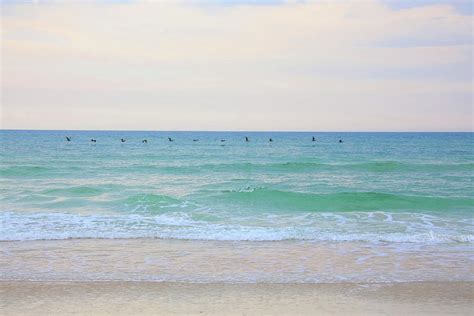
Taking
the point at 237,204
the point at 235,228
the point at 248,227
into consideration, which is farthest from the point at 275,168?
the point at 235,228

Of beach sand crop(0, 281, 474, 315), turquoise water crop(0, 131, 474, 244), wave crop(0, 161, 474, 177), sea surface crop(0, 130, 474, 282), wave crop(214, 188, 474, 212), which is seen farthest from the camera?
wave crop(0, 161, 474, 177)

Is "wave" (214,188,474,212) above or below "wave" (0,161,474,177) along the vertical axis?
below

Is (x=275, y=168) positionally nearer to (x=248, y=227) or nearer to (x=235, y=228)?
(x=248, y=227)

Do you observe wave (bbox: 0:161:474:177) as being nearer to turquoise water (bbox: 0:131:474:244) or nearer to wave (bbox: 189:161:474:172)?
wave (bbox: 189:161:474:172)

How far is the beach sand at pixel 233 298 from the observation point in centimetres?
621

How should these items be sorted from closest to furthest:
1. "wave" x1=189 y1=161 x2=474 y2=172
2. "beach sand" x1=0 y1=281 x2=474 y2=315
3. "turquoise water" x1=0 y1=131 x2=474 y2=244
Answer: "beach sand" x1=0 y1=281 x2=474 y2=315 < "turquoise water" x1=0 y1=131 x2=474 y2=244 < "wave" x1=189 y1=161 x2=474 y2=172

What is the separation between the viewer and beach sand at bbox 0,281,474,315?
20.4 feet

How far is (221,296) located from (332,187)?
15273 mm

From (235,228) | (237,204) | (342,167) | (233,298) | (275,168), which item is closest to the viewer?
(233,298)

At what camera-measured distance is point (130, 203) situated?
54.6ft

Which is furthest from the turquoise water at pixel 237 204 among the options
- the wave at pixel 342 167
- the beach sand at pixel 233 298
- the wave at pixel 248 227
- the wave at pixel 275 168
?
the beach sand at pixel 233 298

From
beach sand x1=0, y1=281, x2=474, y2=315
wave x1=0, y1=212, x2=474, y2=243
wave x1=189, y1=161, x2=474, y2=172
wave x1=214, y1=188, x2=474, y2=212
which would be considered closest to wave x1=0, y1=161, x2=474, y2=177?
wave x1=189, y1=161, x2=474, y2=172

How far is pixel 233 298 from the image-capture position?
674 cm

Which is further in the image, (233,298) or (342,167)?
(342,167)
